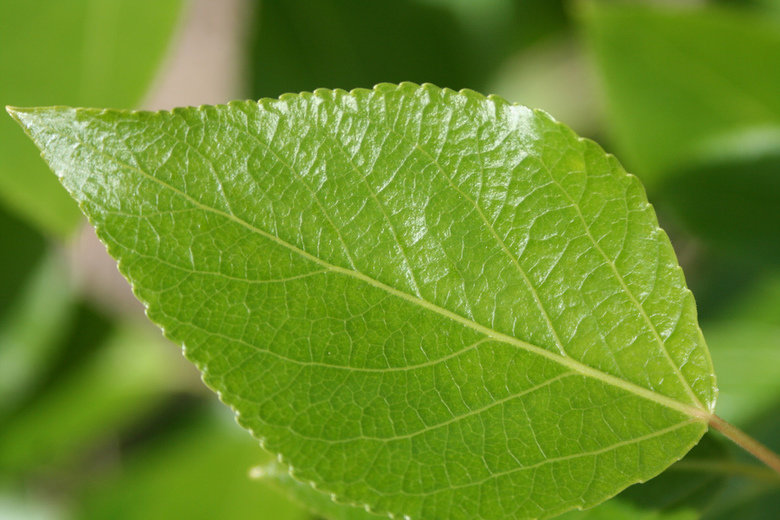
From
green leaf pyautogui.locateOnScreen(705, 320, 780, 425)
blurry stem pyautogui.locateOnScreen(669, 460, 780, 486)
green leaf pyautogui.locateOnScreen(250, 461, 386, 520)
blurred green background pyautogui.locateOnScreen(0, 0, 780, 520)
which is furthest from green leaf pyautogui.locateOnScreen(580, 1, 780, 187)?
green leaf pyautogui.locateOnScreen(250, 461, 386, 520)

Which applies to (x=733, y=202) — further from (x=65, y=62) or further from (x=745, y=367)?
(x=65, y=62)

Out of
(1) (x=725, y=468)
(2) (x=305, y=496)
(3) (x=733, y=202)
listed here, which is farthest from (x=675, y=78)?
(2) (x=305, y=496)

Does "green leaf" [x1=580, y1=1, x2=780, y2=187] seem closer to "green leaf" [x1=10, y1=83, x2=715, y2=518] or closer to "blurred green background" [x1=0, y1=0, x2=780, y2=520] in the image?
"blurred green background" [x1=0, y1=0, x2=780, y2=520]

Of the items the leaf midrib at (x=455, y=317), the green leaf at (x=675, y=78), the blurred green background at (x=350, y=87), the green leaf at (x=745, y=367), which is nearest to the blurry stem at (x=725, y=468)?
the blurred green background at (x=350, y=87)

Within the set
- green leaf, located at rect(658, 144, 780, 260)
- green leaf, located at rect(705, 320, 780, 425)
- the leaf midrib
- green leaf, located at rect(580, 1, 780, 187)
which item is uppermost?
green leaf, located at rect(580, 1, 780, 187)

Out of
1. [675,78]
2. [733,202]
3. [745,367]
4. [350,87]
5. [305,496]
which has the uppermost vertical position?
[350,87]

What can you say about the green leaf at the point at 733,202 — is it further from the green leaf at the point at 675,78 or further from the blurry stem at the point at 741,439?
the blurry stem at the point at 741,439
